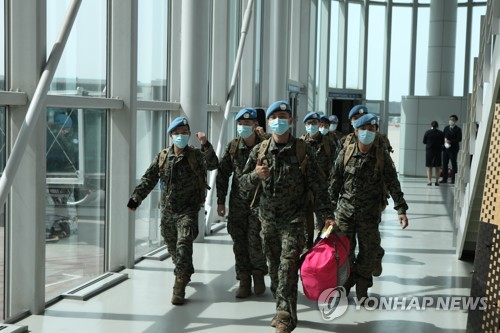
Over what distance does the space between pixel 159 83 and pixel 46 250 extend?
3.60 meters

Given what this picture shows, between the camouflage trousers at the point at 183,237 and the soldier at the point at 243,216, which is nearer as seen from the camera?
the camouflage trousers at the point at 183,237

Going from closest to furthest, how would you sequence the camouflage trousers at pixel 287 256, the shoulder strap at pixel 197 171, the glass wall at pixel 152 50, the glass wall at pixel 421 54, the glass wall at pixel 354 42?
the camouflage trousers at pixel 287 256, the shoulder strap at pixel 197 171, the glass wall at pixel 152 50, the glass wall at pixel 354 42, the glass wall at pixel 421 54

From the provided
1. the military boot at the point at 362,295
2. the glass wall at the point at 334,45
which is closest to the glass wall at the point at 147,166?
the military boot at the point at 362,295

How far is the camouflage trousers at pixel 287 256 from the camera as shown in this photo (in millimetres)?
5812

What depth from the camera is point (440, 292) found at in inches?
300

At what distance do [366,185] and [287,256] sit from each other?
141cm

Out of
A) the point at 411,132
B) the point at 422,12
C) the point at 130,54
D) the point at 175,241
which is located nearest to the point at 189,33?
the point at 130,54

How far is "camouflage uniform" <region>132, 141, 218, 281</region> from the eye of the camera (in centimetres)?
691

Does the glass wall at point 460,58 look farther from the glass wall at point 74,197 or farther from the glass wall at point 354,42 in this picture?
the glass wall at point 74,197

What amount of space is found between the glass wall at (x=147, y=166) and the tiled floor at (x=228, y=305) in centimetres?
63

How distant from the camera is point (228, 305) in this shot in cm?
689

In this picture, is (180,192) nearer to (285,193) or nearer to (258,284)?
(258,284)

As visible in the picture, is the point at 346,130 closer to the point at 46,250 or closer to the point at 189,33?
the point at 189,33

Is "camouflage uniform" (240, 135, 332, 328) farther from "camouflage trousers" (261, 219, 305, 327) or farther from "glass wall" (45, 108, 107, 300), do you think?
"glass wall" (45, 108, 107, 300)
